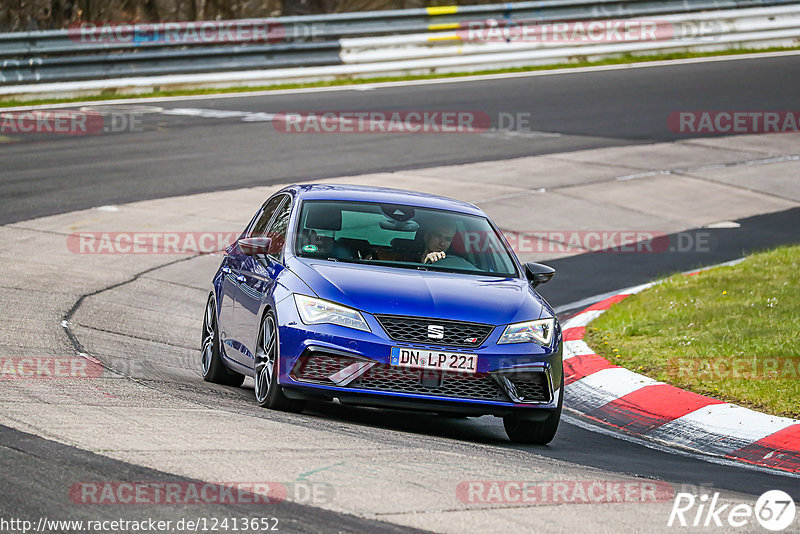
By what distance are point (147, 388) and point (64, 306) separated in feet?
11.8

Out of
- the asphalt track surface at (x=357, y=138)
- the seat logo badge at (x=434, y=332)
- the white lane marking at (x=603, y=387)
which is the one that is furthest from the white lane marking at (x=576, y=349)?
the asphalt track surface at (x=357, y=138)

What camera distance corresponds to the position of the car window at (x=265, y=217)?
9367mm

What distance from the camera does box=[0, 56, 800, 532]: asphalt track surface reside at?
5801 millimetres

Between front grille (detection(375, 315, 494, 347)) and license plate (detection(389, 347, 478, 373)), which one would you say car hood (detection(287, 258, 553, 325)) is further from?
license plate (detection(389, 347, 478, 373))

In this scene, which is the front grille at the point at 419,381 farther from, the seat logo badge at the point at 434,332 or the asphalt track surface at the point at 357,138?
the asphalt track surface at the point at 357,138

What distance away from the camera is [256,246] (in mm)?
8352

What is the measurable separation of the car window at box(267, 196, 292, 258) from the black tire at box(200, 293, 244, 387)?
2.94ft

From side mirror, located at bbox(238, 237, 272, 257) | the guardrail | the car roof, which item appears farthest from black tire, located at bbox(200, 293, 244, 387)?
the guardrail

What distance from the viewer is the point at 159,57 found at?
25.1 meters

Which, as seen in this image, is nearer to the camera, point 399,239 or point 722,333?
point 399,239

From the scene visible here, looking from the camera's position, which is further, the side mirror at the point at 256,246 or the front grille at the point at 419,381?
the side mirror at the point at 256,246

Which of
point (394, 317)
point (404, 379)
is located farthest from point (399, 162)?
point (404, 379)

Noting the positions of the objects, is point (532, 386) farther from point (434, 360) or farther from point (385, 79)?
point (385, 79)

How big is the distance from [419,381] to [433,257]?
1.34 m
